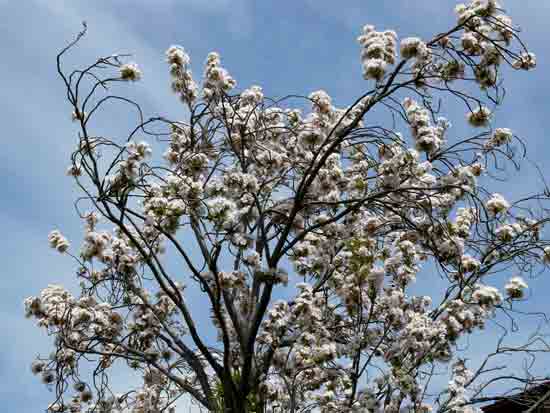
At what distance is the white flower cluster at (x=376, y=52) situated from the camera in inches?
331

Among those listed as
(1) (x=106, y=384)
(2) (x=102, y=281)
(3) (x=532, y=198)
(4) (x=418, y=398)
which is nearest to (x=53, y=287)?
(2) (x=102, y=281)

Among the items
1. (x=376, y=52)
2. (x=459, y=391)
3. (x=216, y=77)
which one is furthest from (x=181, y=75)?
(x=459, y=391)

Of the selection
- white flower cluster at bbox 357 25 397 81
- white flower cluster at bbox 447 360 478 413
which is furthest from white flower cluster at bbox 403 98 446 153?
white flower cluster at bbox 447 360 478 413

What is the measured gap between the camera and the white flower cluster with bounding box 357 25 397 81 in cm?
840

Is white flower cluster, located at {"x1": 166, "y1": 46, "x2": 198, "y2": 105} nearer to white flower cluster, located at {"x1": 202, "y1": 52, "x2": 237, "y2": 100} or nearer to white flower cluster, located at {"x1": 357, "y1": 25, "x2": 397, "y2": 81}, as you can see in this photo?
white flower cluster, located at {"x1": 202, "y1": 52, "x2": 237, "y2": 100}

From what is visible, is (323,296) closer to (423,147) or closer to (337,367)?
(337,367)

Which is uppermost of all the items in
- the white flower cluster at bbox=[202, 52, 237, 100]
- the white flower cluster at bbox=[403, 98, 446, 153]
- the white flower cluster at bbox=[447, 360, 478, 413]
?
the white flower cluster at bbox=[202, 52, 237, 100]

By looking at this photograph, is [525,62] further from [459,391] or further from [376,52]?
[459,391]

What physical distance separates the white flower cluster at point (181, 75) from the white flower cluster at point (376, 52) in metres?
3.41

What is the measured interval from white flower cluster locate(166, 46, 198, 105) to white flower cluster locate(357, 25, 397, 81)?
341 cm

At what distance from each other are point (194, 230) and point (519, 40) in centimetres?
478

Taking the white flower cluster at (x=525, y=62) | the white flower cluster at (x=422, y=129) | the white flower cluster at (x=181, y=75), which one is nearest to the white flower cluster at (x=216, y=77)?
the white flower cluster at (x=181, y=75)

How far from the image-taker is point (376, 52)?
27.8 ft

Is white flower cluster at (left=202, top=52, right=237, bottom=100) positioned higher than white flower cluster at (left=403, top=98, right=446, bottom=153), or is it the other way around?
white flower cluster at (left=202, top=52, right=237, bottom=100)
